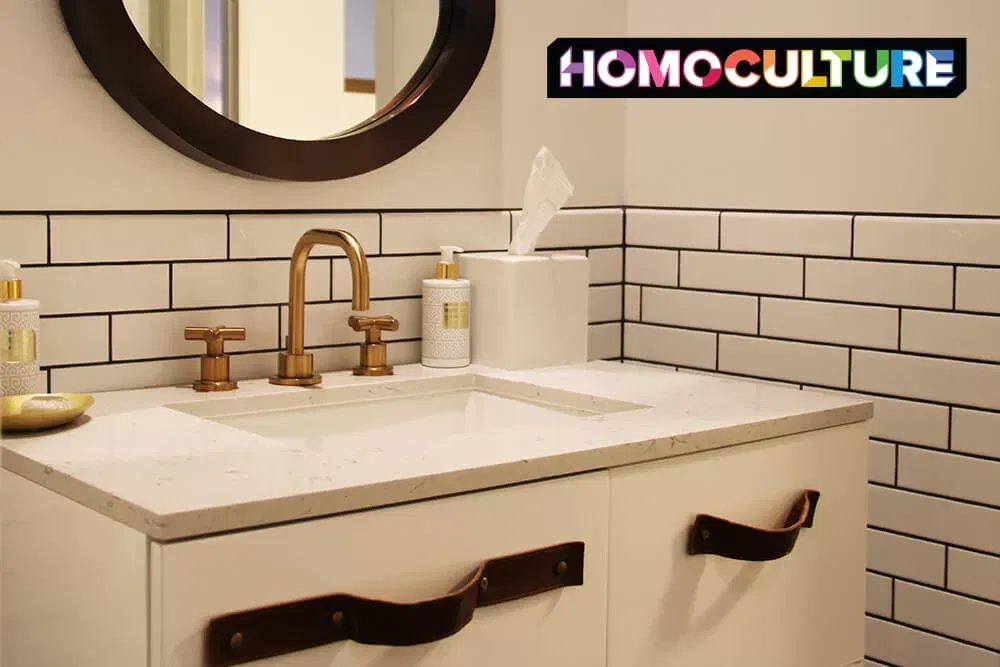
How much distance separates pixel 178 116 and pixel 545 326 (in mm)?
619

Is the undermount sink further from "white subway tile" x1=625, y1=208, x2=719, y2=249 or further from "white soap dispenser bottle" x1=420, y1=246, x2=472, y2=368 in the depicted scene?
"white subway tile" x1=625, y1=208, x2=719, y2=249

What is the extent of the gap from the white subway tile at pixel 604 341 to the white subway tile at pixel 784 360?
0.22 meters

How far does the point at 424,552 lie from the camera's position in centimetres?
116

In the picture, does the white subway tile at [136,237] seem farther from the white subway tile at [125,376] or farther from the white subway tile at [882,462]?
the white subway tile at [882,462]

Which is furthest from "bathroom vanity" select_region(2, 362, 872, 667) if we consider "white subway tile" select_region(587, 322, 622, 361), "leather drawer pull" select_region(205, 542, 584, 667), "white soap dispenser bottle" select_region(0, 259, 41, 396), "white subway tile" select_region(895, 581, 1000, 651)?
"white subway tile" select_region(587, 322, 622, 361)

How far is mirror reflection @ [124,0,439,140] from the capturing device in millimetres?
1574

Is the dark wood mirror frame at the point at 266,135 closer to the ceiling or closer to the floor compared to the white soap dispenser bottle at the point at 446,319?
closer to the ceiling

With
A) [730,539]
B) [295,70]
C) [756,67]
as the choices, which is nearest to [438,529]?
[730,539]

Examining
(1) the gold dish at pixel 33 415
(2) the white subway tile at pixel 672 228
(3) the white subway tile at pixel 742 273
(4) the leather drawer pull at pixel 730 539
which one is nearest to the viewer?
(1) the gold dish at pixel 33 415

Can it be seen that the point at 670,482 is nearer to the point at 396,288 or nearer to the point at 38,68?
the point at 396,288

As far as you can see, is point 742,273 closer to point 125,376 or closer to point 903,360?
point 903,360

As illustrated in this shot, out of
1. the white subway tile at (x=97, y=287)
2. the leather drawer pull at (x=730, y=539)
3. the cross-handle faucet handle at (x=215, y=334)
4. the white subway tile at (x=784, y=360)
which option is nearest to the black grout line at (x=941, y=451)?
the white subway tile at (x=784, y=360)

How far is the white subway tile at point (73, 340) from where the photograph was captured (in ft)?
5.00

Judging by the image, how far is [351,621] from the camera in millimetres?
1097
